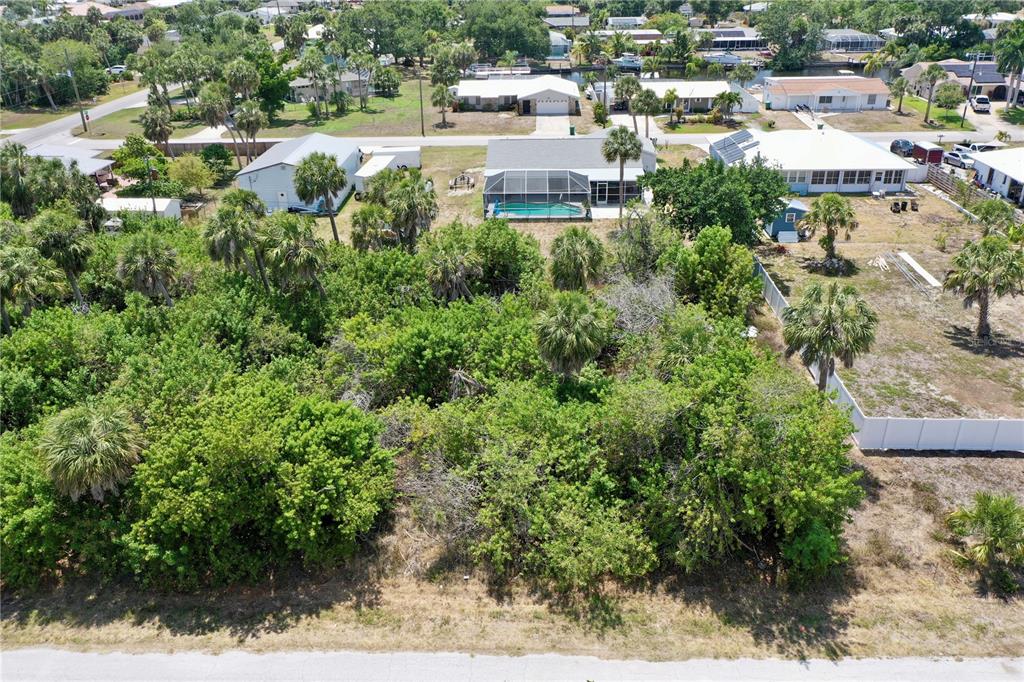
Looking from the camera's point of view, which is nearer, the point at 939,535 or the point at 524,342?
the point at 939,535

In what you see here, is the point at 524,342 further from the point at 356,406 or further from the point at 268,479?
the point at 268,479

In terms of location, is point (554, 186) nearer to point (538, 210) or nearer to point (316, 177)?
point (538, 210)

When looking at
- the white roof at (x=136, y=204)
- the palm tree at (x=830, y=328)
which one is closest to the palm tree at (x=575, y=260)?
the palm tree at (x=830, y=328)

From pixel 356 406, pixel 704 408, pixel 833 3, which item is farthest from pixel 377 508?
pixel 833 3

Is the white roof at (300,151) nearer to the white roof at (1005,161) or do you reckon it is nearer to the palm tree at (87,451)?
the palm tree at (87,451)

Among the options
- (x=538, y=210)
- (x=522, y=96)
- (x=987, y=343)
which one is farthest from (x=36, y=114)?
(x=987, y=343)

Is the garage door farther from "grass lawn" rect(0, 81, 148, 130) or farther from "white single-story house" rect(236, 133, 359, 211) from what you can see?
"grass lawn" rect(0, 81, 148, 130)
